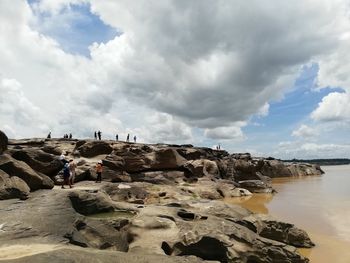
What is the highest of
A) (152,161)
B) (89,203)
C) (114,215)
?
(152,161)

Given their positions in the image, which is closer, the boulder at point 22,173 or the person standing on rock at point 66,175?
the boulder at point 22,173

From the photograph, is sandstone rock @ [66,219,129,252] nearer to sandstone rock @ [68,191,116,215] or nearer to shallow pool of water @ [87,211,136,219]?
shallow pool of water @ [87,211,136,219]

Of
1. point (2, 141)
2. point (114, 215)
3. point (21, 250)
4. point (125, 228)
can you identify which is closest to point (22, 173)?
point (2, 141)

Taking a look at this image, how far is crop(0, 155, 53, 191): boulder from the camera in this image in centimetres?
1711

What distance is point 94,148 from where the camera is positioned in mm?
37844

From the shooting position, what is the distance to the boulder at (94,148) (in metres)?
37.3

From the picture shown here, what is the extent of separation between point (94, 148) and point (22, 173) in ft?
67.8

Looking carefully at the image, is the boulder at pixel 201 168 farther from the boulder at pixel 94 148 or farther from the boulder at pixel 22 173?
the boulder at pixel 22 173

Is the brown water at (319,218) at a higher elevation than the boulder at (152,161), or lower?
lower

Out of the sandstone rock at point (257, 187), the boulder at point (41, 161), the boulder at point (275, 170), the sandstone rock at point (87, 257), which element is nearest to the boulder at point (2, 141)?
the boulder at point (41, 161)

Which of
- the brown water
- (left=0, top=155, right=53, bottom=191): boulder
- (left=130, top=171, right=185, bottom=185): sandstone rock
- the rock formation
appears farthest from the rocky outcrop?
(left=0, top=155, right=53, bottom=191): boulder

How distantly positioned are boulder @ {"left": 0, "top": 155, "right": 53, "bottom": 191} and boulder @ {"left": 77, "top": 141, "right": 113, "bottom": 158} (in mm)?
19443

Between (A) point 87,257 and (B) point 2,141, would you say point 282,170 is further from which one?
(A) point 87,257

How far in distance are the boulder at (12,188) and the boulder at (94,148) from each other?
21.7 meters
